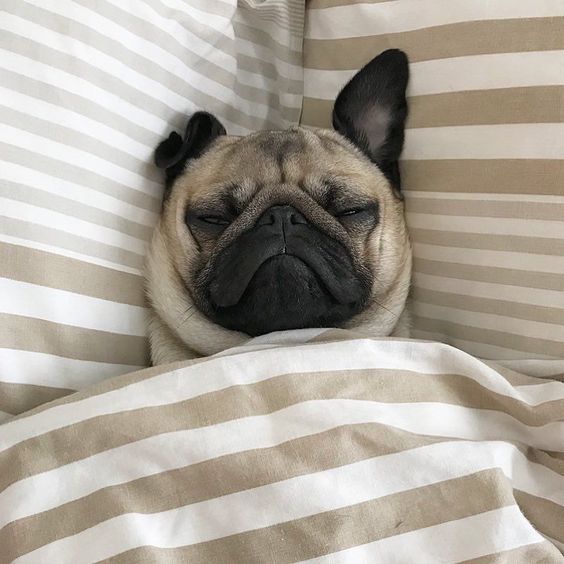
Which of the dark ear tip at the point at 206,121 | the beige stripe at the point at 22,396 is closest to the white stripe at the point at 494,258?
the dark ear tip at the point at 206,121

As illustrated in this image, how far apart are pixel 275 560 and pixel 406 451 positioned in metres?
0.22

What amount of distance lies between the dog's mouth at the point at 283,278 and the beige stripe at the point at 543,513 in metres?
0.41

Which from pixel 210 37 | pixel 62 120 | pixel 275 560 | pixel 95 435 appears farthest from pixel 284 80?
pixel 275 560

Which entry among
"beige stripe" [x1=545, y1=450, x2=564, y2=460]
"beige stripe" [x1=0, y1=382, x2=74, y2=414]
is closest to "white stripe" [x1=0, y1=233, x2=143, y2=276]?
"beige stripe" [x1=0, y1=382, x2=74, y2=414]

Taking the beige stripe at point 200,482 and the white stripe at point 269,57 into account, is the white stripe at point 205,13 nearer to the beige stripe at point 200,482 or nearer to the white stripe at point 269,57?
the white stripe at point 269,57

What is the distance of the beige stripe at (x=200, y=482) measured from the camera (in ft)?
2.82

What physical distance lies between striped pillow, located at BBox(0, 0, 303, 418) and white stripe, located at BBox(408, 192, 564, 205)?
0.50m

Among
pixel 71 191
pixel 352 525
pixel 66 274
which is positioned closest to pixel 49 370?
pixel 66 274

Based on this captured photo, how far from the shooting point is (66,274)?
110 cm

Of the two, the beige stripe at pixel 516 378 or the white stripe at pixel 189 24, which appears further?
the white stripe at pixel 189 24

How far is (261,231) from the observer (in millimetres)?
1107

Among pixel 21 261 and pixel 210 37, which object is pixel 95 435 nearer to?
pixel 21 261

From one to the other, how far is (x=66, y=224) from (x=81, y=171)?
10 cm

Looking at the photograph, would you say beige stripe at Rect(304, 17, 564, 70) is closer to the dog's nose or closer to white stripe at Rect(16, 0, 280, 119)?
white stripe at Rect(16, 0, 280, 119)
